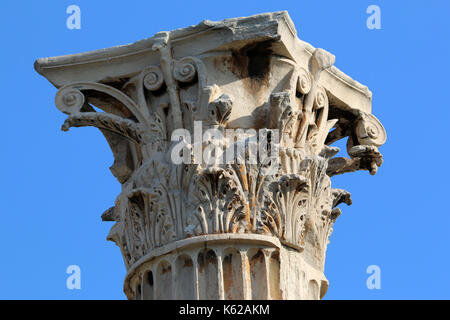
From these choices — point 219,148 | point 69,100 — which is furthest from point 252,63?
point 69,100

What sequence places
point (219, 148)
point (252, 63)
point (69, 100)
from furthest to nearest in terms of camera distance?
point (69, 100), point (252, 63), point (219, 148)

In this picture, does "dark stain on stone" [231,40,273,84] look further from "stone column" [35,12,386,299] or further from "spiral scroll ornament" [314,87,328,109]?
"spiral scroll ornament" [314,87,328,109]

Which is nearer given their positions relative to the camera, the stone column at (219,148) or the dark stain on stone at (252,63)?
the stone column at (219,148)

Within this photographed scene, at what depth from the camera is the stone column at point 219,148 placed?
19984 mm

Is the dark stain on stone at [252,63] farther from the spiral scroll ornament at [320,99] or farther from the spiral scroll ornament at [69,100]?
the spiral scroll ornament at [69,100]

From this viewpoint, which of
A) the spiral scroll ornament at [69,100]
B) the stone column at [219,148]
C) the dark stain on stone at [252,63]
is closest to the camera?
the stone column at [219,148]

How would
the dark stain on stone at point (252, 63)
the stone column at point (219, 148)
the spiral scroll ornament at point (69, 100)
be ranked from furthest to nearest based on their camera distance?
the spiral scroll ornament at point (69, 100) → the dark stain on stone at point (252, 63) → the stone column at point (219, 148)

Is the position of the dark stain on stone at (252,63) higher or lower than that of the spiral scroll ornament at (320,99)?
higher

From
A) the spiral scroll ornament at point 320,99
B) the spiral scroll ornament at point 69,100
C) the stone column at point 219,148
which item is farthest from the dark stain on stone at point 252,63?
the spiral scroll ornament at point 69,100

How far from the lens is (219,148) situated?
20406 mm

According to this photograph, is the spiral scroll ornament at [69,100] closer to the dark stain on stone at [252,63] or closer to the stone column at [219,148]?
the stone column at [219,148]

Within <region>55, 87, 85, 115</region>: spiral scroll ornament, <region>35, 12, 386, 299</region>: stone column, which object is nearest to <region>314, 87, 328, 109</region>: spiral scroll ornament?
<region>35, 12, 386, 299</region>: stone column

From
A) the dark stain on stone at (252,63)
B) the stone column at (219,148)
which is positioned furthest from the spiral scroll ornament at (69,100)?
the dark stain on stone at (252,63)

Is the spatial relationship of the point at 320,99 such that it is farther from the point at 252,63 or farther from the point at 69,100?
the point at 69,100
